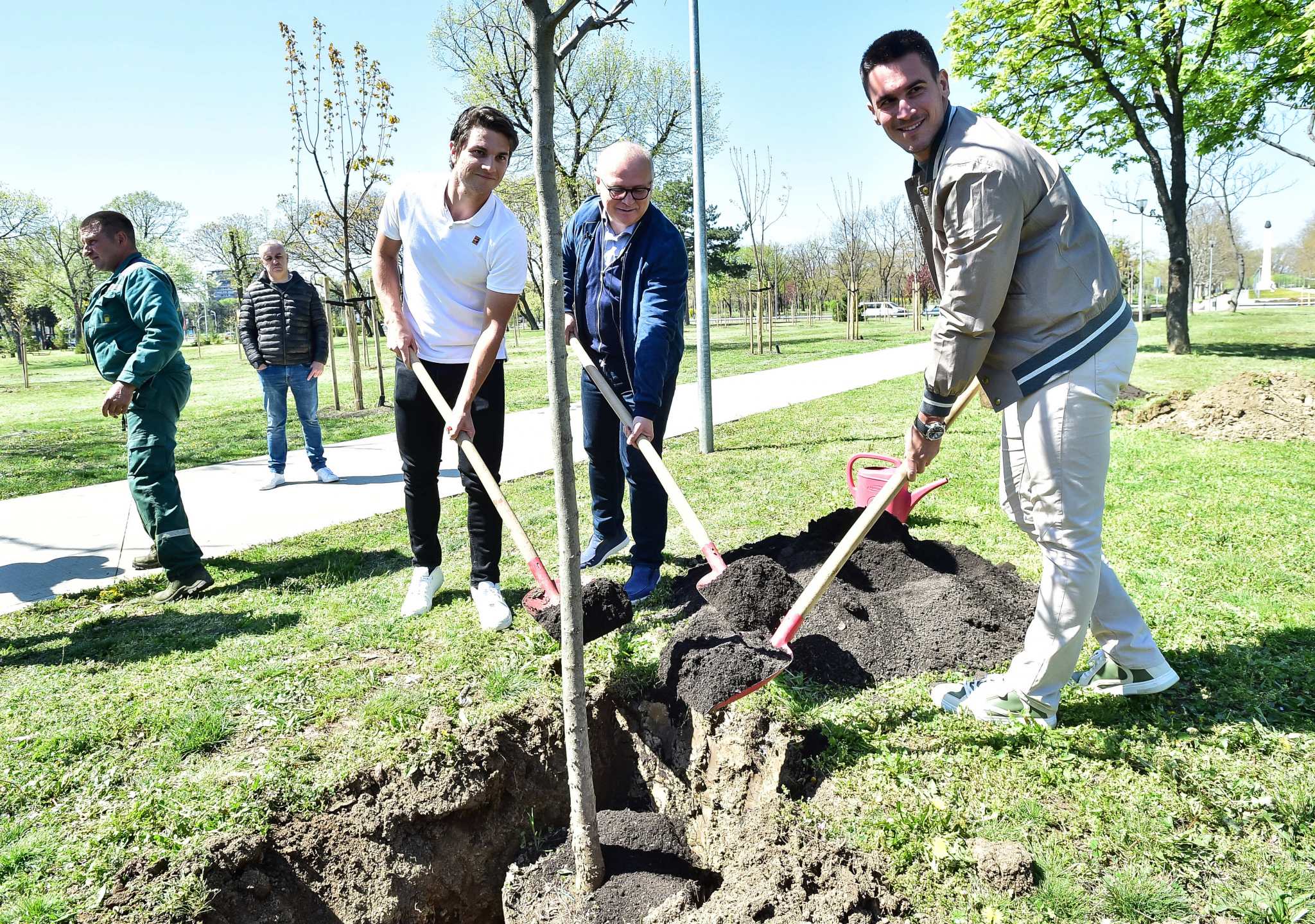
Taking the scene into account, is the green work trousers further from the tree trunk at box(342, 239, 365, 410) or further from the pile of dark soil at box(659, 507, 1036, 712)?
the tree trunk at box(342, 239, 365, 410)

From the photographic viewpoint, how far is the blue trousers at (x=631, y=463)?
389 cm

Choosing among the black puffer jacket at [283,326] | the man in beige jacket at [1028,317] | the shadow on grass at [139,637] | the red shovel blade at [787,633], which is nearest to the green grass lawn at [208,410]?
the black puffer jacket at [283,326]

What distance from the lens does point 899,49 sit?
2385mm

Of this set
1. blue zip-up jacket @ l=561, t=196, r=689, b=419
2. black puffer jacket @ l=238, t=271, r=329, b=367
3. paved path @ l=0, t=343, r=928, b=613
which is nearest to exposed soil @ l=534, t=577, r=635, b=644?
blue zip-up jacket @ l=561, t=196, r=689, b=419

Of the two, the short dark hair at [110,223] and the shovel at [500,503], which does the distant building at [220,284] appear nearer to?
the short dark hair at [110,223]

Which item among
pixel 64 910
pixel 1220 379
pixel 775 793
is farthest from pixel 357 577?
pixel 1220 379

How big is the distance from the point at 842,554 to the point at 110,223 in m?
4.39

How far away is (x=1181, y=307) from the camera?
55.7 ft

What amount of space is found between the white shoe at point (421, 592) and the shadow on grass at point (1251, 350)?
18296 millimetres

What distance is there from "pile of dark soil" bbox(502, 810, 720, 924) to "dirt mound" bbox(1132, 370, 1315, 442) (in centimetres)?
787

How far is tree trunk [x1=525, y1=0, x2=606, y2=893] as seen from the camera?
168 cm

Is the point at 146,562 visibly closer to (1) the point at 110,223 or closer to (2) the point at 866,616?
(1) the point at 110,223

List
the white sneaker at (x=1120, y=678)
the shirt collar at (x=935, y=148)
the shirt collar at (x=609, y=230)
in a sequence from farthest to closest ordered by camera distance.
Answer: the shirt collar at (x=609, y=230), the white sneaker at (x=1120, y=678), the shirt collar at (x=935, y=148)

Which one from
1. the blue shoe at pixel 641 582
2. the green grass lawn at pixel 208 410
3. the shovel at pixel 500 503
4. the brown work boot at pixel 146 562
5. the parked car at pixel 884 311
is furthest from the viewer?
the parked car at pixel 884 311
